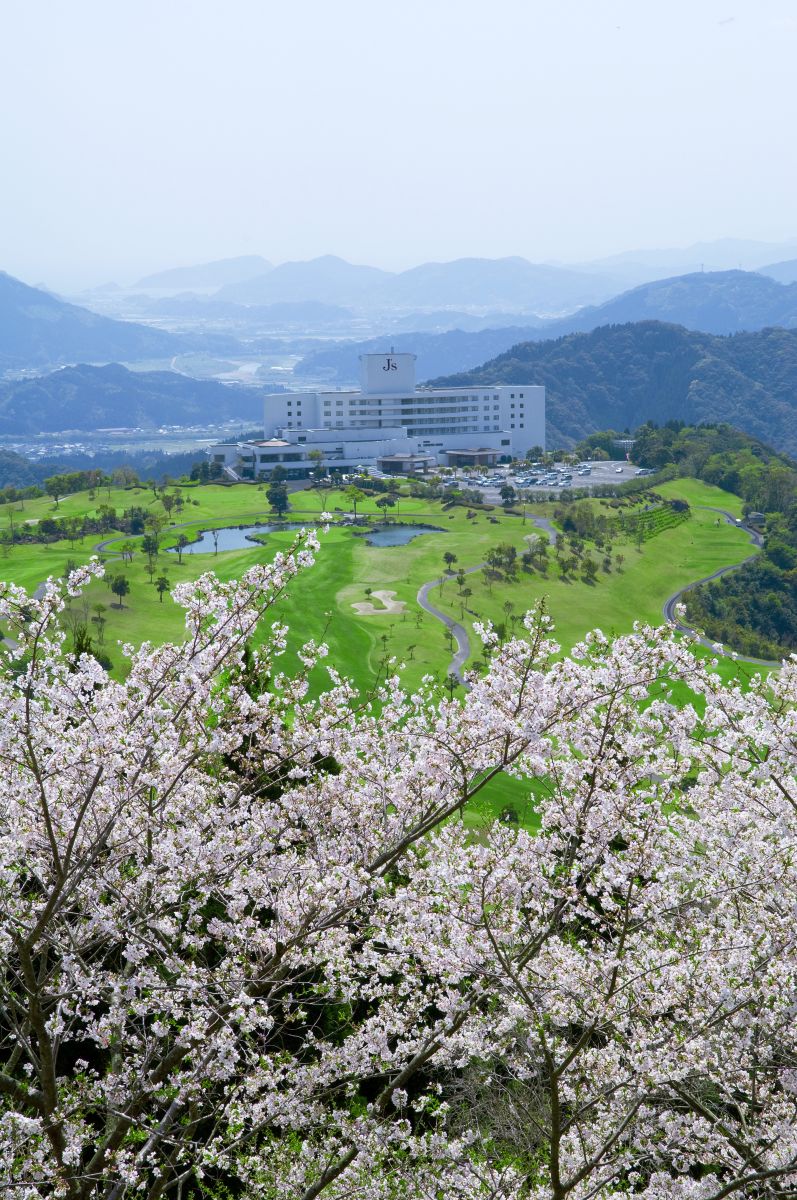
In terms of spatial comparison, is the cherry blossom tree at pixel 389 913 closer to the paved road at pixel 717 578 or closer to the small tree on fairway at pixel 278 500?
the paved road at pixel 717 578

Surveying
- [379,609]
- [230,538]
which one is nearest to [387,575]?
[379,609]

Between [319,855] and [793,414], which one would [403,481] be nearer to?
[319,855]

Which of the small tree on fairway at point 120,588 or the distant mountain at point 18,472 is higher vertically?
the small tree on fairway at point 120,588

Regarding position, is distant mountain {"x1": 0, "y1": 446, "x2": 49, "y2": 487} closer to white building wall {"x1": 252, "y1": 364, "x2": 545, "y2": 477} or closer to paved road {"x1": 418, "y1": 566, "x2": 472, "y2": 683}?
white building wall {"x1": 252, "y1": 364, "x2": 545, "y2": 477}

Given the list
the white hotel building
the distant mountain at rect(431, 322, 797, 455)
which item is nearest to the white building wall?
the white hotel building

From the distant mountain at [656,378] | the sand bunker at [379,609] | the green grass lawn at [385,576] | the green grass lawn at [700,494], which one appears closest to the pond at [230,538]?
the green grass lawn at [385,576]

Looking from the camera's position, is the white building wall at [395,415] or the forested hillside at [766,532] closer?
the forested hillside at [766,532]
